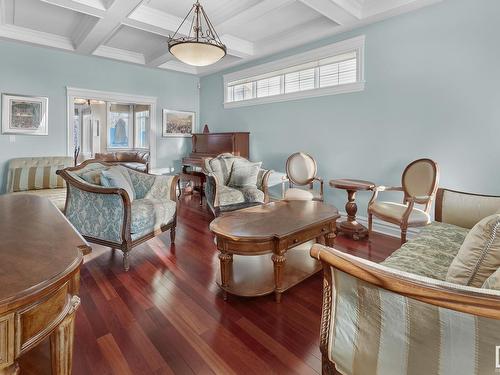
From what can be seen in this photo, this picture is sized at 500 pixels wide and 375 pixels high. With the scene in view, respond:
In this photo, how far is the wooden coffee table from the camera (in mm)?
2244

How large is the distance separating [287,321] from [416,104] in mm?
3125

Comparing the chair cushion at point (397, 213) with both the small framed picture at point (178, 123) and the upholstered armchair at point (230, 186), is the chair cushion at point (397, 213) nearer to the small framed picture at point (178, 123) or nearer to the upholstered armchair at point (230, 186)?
the upholstered armchair at point (230, 186)

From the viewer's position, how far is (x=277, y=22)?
4.48 meters

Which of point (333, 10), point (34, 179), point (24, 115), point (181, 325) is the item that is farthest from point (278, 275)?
point (24, 115)

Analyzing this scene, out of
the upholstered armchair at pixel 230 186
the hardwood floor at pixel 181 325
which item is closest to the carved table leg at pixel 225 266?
the hardwood floor at pixel 181 325

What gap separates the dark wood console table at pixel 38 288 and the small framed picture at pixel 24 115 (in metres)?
4.66

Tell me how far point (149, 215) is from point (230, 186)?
1785 millimetres

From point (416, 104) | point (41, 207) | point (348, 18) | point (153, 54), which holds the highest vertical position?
point (153, 54)

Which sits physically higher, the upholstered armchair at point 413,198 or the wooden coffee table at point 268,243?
the upholstered armchair at point 413,198

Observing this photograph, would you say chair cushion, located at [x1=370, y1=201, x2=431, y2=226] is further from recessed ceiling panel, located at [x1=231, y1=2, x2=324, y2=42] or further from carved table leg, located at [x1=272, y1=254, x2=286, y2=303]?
recessed ceiling panel, located at [x1=231, y1=2, x2=324, y2=42]

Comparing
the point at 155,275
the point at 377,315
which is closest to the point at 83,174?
the point at 155,275

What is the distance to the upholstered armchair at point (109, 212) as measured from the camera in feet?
9.05

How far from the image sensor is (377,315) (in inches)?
40.4

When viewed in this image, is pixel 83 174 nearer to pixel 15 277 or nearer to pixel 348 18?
pixel 15 277
